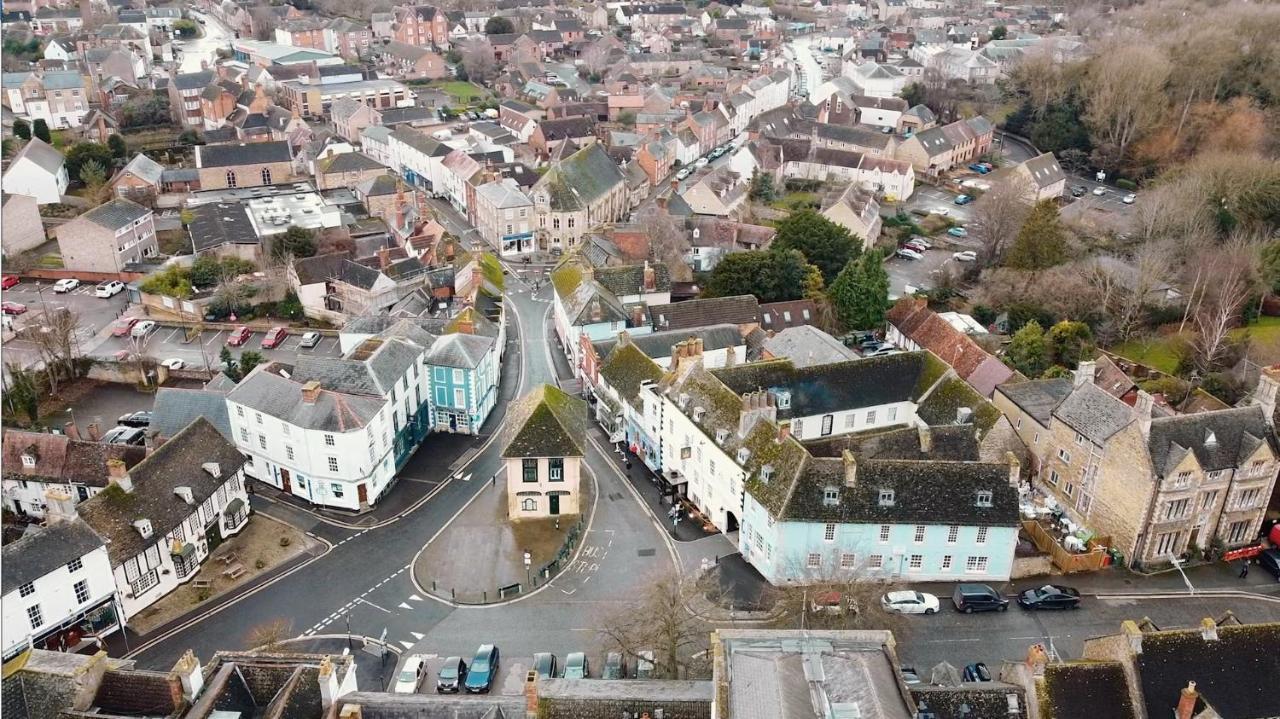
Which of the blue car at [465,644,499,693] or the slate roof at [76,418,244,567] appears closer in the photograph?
the blue car at [465,644,499,693]

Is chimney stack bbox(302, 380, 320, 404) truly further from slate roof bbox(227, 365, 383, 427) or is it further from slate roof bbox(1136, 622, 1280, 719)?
slate roof bbox(1136, 622, 1280, 719)

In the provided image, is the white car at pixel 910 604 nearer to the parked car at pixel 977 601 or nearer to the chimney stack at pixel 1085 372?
the parked car at pixel 977 601

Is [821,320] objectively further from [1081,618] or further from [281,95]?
[281,95]

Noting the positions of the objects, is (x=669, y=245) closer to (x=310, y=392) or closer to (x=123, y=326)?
(x=310, y=392)

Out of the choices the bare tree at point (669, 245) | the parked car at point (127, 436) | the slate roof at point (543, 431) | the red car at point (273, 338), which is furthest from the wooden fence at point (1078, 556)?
the red car at point (273, 338)

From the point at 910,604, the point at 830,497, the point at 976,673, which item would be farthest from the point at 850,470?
the point at 976,673

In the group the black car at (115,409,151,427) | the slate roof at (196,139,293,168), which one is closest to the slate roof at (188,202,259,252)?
the slate roof at (196,139,293,168)

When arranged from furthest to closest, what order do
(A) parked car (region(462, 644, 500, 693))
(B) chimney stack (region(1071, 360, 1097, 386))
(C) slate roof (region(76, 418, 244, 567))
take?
A: 1. (B) chimney stack (region(1071, 360, 1097, 386))
2. (C) slate roof (region(76, 418, 244, 567))
3. (A) parked car (region(462, 644, 500, 693))
